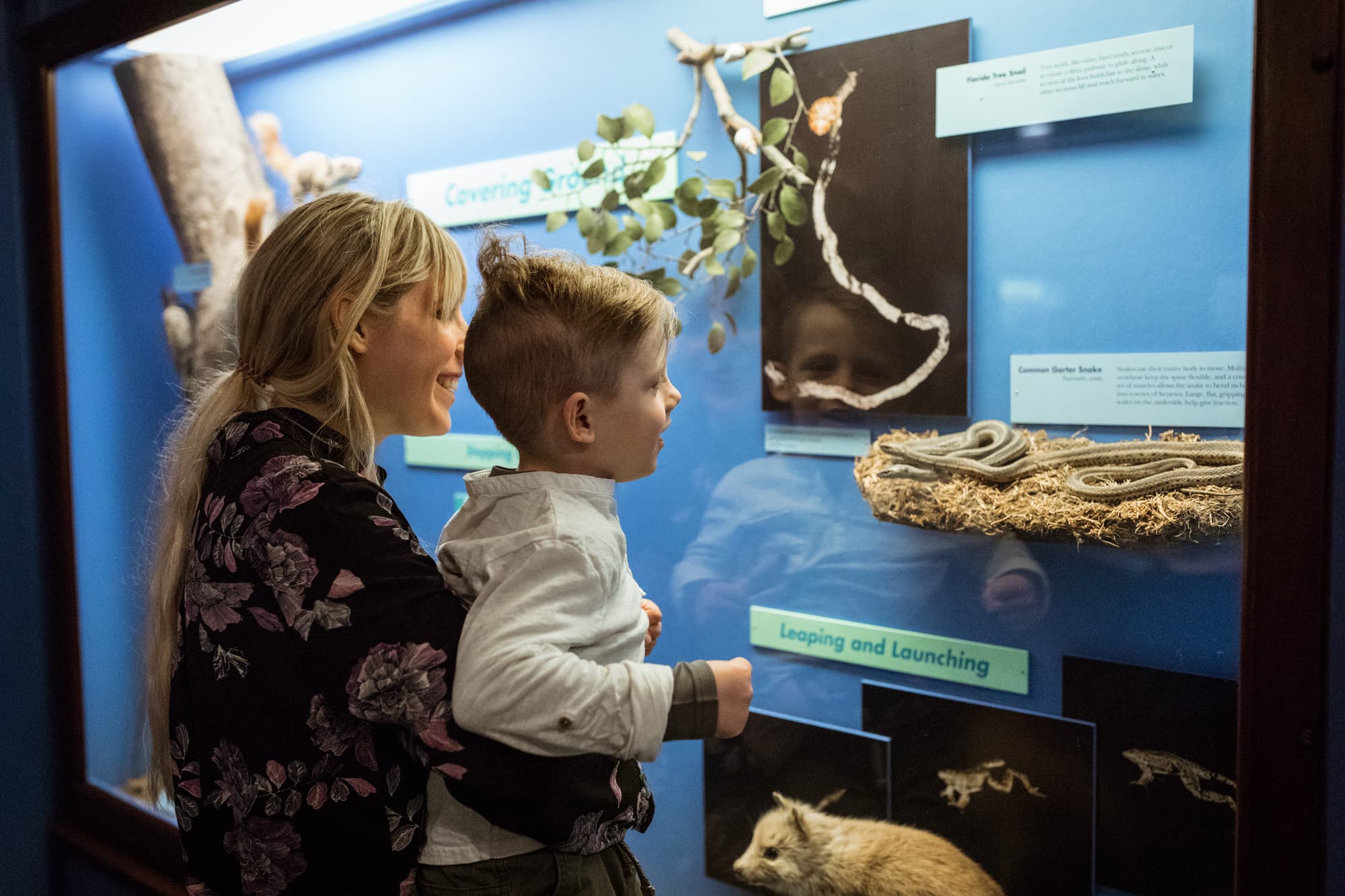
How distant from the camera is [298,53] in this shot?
2336mm

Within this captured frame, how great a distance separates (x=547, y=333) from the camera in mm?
960

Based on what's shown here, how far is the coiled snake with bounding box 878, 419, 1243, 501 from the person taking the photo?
1.24 metres

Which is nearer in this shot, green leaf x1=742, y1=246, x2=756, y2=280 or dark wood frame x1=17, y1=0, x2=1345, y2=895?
dark wood frame x1=17, y1=0, x2=1345, y2=895

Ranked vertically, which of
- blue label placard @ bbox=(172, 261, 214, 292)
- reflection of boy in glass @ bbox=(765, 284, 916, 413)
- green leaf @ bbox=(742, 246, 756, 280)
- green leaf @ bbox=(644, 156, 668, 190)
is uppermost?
green leaf @ bbox=(644, 156, 668, 190)

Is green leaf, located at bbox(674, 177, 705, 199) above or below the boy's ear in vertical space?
above

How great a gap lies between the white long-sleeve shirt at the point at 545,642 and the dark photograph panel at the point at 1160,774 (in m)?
0.81

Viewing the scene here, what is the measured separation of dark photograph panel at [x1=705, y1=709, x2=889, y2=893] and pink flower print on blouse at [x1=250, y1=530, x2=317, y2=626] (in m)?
1.08

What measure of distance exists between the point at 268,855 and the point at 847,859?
1010 mm

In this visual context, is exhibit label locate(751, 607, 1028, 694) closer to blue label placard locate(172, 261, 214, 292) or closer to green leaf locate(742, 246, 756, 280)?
green leaf locate(742, 246, 756, 280)

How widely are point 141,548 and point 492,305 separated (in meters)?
1.94

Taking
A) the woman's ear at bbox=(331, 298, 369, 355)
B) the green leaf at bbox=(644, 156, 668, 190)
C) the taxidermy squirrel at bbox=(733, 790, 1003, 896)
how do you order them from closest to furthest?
the woman's ear at bbox=(331, 298, 369, 355) < the taxidermy squirrel at bbox=(733, 790, 1003, 896) < the green leaf at bbox=(644, 156, 668, 190)

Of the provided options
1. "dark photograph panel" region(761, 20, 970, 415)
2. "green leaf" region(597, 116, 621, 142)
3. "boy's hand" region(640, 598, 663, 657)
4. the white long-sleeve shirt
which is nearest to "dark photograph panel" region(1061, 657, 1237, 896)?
"dark photograph panel" region(761, 20, 970, 415)

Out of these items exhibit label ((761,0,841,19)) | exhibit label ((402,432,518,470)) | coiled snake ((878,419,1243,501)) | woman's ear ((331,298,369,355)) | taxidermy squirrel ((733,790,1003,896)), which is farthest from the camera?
exhibit label ((402,432,518,470))

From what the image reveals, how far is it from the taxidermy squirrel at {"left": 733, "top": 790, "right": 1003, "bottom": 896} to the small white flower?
1151mm
